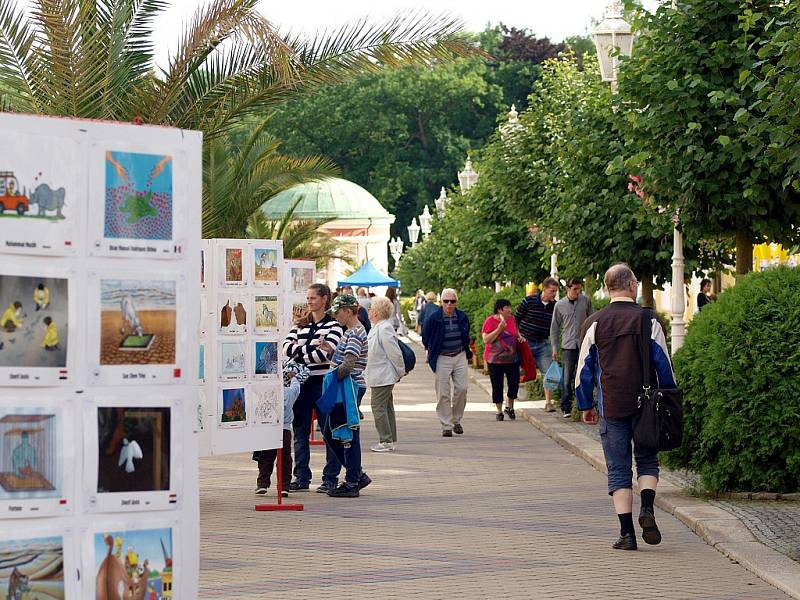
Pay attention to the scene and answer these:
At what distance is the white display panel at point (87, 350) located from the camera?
5168 millimetres

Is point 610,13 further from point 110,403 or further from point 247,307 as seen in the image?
point 110,403

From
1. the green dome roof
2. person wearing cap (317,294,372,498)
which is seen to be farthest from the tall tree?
the green dome roof

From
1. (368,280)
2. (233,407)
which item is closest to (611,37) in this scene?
(233,407)

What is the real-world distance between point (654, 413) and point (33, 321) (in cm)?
552

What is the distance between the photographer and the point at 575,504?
1232 centimetres

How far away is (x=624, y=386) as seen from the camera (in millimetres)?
9953

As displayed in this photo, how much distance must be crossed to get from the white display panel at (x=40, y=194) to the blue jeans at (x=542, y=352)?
1732 cm

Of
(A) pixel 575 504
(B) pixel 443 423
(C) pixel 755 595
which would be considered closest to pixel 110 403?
(C) pixel 755 595

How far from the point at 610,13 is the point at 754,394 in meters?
8.16

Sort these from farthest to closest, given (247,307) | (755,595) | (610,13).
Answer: (610,13), (247,307), (755,595)

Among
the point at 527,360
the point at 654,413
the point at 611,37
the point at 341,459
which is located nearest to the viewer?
the point at 654,413

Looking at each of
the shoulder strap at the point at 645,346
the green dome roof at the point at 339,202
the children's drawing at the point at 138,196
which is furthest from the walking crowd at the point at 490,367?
the green dome roof at the point at 339,202

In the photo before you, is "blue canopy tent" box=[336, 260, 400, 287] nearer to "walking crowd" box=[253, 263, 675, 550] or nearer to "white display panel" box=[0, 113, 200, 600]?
"walking crowd" box=[253, 263, 675, 550]

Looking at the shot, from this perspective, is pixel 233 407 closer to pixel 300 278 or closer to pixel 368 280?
pixel 300 278
